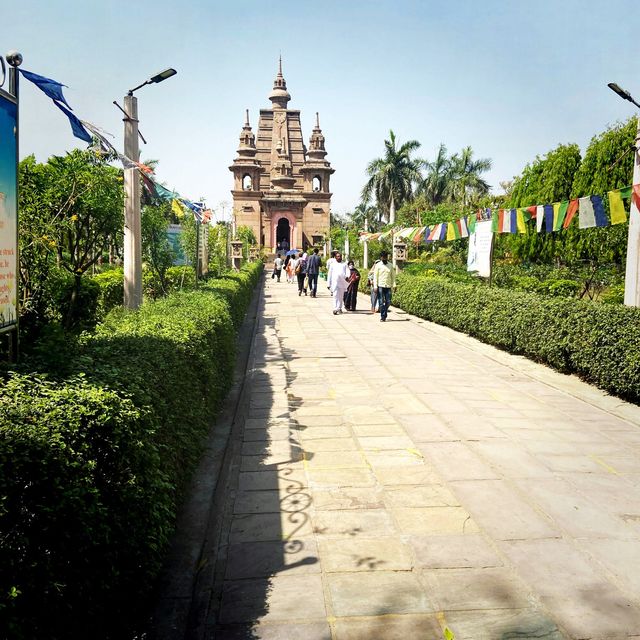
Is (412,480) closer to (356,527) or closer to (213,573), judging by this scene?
(356,527)

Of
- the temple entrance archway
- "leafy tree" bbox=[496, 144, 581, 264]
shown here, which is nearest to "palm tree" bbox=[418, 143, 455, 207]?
the temple entrance archway

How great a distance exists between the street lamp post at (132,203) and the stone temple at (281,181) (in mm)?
49146

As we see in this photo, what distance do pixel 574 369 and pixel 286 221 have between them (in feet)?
179

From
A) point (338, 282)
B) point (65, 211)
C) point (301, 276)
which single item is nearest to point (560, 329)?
point (65, 211)

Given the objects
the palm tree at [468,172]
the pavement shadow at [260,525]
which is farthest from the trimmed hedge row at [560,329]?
the palm tree at [468,172]

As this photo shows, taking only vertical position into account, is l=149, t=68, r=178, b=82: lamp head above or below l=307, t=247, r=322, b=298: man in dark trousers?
above

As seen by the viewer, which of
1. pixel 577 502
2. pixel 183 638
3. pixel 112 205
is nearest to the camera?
pixel 183 638

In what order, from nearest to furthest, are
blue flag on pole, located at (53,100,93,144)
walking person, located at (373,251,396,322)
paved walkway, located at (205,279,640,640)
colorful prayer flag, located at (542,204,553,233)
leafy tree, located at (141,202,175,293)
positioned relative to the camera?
paved walkway, located at (205,279,640,640) < blue flag on pole, located at (53,100,93,144) < colorful prayer flag, located at (542,204,553,233) < leafy tree, located at (141,202,175,293) < walking person, located at (373,251,396,322)

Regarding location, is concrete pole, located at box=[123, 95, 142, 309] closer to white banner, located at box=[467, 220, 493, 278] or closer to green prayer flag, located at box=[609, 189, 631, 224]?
green prayer flag, located at box=[609, 189, 631, 224]

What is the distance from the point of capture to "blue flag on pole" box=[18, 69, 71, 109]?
13.2 ft

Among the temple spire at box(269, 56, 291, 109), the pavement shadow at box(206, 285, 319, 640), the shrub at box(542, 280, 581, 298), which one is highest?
the temple spire at box(269, 56, 291, 109)

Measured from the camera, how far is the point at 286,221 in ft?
200

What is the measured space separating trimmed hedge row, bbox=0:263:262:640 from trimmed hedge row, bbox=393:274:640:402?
17.0ft

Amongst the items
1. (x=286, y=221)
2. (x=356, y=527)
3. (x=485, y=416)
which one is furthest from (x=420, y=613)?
(x=286, y=221)
